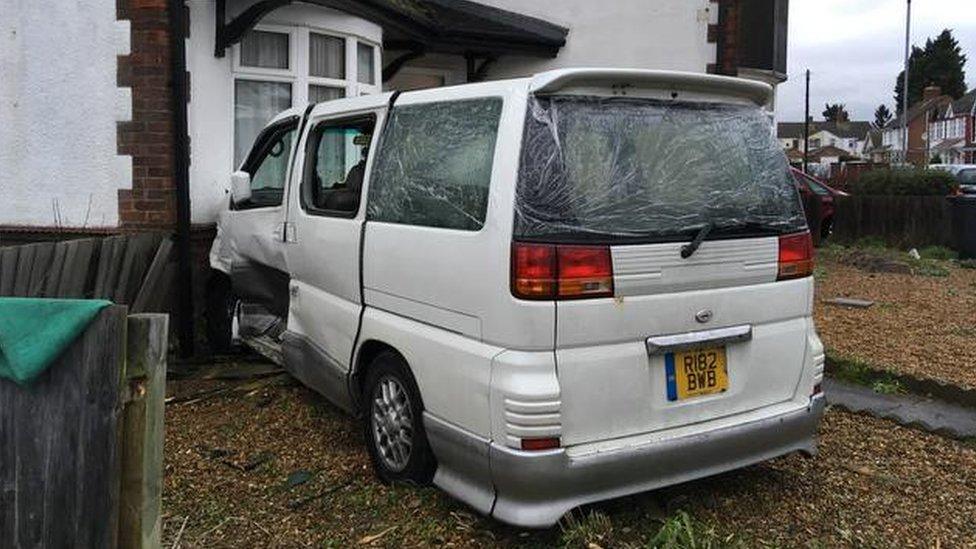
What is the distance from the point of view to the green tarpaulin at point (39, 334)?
7.64 feet

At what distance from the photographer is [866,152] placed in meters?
99.4

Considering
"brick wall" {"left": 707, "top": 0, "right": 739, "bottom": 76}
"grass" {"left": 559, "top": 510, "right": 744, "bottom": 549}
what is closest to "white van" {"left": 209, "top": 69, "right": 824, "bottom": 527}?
"grass" {"left": 559, "top": 510, "right": 744, "bottom": 549}

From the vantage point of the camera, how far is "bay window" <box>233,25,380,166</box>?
7.15 metres

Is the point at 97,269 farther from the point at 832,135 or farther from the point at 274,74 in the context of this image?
the point at 832,135

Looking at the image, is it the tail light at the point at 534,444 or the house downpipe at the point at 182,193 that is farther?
the house downpipe at the point at 182,193

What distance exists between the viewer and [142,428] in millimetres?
2432

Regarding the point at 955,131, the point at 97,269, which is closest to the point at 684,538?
the point at 97,269

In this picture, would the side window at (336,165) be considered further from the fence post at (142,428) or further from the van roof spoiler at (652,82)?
the fence post at (142,428)

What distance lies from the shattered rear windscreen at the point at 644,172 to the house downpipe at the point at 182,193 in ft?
13.3

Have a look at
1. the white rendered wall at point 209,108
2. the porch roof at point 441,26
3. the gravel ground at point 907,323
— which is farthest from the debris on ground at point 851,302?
the white rendered wall at point 209,108

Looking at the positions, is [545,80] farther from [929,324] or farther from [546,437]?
[929,324]

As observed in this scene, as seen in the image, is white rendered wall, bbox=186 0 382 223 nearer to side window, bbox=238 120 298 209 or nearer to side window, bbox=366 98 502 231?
side window, bbox=238 120 298 209

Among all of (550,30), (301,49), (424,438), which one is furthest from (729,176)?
(550,30)

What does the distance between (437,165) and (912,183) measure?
1386 cm
